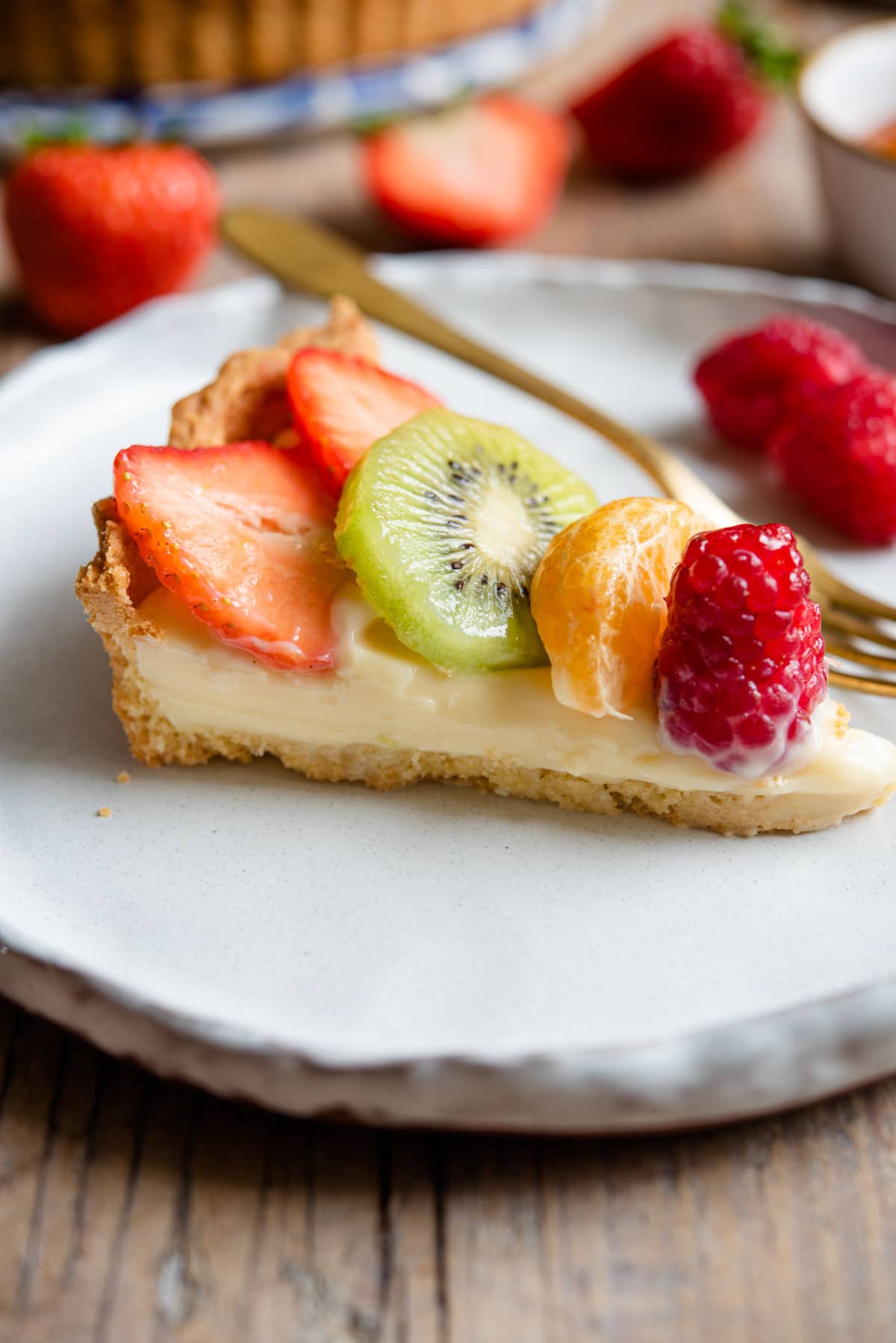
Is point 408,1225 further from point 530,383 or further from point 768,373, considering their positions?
point 768,373

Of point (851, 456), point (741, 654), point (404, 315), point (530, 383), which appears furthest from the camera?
point (404, 315)

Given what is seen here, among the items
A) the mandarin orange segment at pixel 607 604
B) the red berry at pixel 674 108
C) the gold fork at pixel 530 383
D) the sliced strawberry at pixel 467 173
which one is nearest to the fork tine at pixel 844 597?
the gold fork at pixel 530 383

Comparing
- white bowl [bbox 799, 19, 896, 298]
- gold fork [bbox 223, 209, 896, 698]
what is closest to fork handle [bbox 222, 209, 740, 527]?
gold fork [bbox 223, 209, 896, 698]

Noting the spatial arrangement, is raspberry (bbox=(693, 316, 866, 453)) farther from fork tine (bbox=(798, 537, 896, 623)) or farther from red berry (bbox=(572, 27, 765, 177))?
red berry (bbox=(572, 27, 765, 177))

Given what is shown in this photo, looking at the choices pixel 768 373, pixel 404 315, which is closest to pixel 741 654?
pixel 768 373

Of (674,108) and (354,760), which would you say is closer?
(354,760)

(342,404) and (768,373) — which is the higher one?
(342,404)

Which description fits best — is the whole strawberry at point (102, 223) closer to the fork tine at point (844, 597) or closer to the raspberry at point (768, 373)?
the raspberry at point (768, 373)
